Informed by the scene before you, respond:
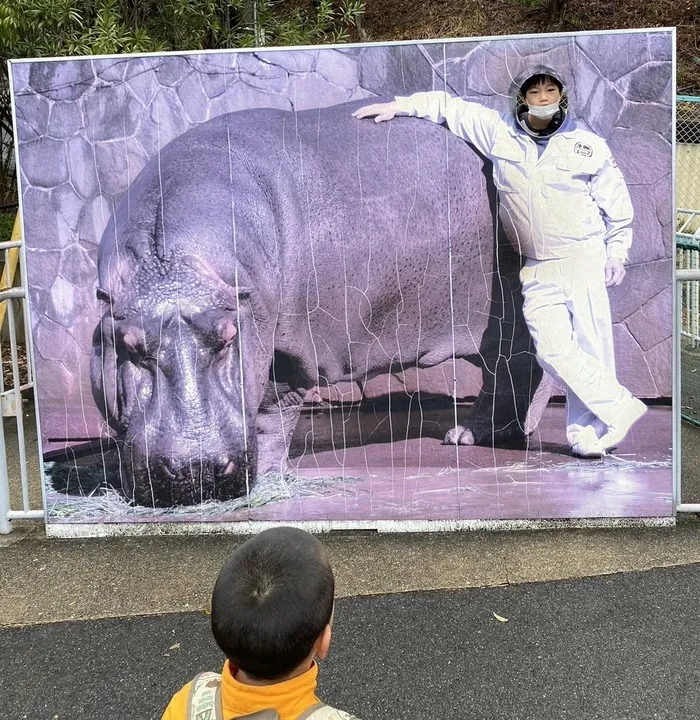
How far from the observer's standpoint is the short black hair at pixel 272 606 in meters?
1.39

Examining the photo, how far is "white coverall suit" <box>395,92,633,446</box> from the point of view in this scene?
3.60 metres

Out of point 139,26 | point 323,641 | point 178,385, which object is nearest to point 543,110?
point 178,385

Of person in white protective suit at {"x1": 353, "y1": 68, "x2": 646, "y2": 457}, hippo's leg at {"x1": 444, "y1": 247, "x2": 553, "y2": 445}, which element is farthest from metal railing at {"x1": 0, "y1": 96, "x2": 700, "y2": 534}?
hippo's leg at {"x1": 444, "y1": 247, "x2": 553, "y2": 445}

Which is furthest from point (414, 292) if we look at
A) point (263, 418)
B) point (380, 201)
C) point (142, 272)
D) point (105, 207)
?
point (105, 207)

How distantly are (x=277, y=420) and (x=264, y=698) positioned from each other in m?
2.48

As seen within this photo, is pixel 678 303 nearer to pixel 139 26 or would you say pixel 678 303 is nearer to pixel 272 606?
pixel 272 606

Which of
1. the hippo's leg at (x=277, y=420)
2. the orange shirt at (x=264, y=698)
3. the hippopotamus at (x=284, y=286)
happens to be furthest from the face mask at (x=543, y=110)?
the orange shirt at (x=264, y=698)

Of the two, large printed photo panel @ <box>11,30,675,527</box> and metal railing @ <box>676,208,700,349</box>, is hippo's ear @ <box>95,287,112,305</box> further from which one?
metal railing @ <box>676,208,700,349</box>

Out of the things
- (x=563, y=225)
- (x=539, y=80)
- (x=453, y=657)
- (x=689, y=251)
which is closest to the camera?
(x=453, y=657)

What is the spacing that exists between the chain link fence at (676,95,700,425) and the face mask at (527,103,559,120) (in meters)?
1.38

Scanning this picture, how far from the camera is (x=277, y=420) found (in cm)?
387

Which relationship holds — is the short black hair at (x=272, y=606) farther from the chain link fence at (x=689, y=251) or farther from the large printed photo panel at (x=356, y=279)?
the chain link fence at (x=689, y=251)

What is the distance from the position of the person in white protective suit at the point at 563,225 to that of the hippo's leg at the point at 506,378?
0.19 feet

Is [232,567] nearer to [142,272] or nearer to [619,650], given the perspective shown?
[619,650]
